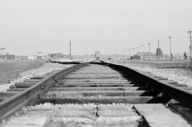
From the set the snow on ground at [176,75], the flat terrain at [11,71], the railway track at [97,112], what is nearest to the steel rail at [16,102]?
the railway track at [97,112]

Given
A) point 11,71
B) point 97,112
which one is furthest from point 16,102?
point 11,71

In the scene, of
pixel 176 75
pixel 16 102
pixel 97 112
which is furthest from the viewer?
pixel 176 75

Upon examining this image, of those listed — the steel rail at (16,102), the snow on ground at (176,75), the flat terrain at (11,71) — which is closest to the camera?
the steel rail at (16,102)

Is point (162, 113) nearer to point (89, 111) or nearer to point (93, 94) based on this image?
point (89, 111)

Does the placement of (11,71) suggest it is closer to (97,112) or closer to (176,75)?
(176,75)

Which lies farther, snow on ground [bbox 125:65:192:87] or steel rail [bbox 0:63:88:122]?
snow on ground [bbox 125:65:192:87]

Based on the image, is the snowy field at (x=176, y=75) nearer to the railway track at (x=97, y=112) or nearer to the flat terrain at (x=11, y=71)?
the railway track at (x=97, y=112)

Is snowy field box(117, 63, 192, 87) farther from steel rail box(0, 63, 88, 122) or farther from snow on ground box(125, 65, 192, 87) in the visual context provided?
steel rail box(0, 63, 88, 122)

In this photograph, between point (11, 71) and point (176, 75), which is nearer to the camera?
point (176, 75)

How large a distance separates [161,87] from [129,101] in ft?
2.79

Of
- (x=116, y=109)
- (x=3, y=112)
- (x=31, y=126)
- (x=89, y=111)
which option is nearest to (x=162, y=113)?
(x=116, y=109)

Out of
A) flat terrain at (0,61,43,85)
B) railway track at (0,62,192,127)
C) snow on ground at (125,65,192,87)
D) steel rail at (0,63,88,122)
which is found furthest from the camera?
flat terrain at (0,61,43,85)

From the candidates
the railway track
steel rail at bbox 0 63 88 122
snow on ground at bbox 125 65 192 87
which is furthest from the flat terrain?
the railway track

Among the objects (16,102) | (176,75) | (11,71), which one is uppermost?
(16,102)
